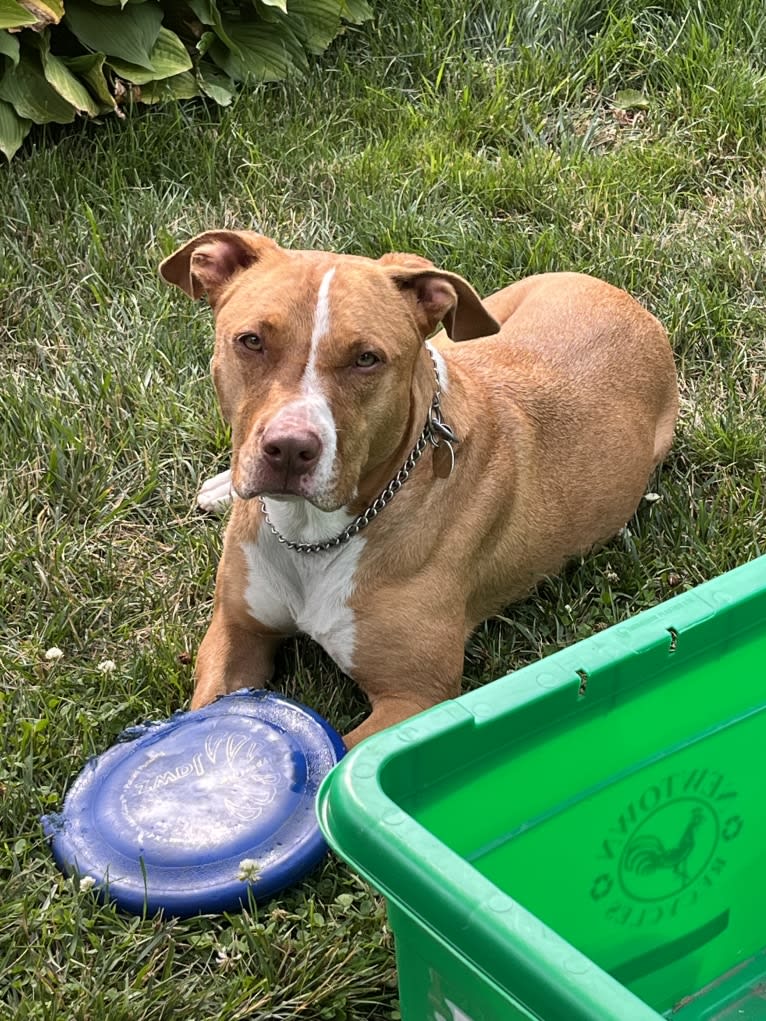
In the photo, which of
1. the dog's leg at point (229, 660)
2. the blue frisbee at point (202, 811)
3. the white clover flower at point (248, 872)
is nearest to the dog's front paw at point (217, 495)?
the dog's leg at point (229, 660)

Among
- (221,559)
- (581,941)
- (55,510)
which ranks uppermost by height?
(581,941)

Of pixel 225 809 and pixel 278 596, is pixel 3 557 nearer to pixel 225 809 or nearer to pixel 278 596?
pixel 278 596

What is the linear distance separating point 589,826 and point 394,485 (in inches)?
47.1

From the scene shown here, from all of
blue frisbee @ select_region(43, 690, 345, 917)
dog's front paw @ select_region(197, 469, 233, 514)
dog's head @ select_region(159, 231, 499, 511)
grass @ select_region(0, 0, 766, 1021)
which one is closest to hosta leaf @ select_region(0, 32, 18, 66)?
grass @ select_region(0, 0, 766, 1021)

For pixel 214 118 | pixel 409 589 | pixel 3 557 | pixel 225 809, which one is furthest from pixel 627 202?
pixel 225 809

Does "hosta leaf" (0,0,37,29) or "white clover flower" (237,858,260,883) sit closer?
"white clover flower" (237,858,260,883)

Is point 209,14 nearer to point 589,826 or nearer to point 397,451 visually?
point 397,451

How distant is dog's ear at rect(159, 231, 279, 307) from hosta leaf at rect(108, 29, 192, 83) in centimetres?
241

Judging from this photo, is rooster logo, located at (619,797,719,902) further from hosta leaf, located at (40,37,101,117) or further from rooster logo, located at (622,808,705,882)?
hosta leaf, located at (40,37,101,117)

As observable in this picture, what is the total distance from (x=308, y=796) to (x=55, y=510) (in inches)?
59.0

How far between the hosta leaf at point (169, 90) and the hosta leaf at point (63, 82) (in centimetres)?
26

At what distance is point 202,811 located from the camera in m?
2.91

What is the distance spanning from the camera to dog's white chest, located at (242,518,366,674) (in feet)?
10.8

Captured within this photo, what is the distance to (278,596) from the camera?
11.1 feet
